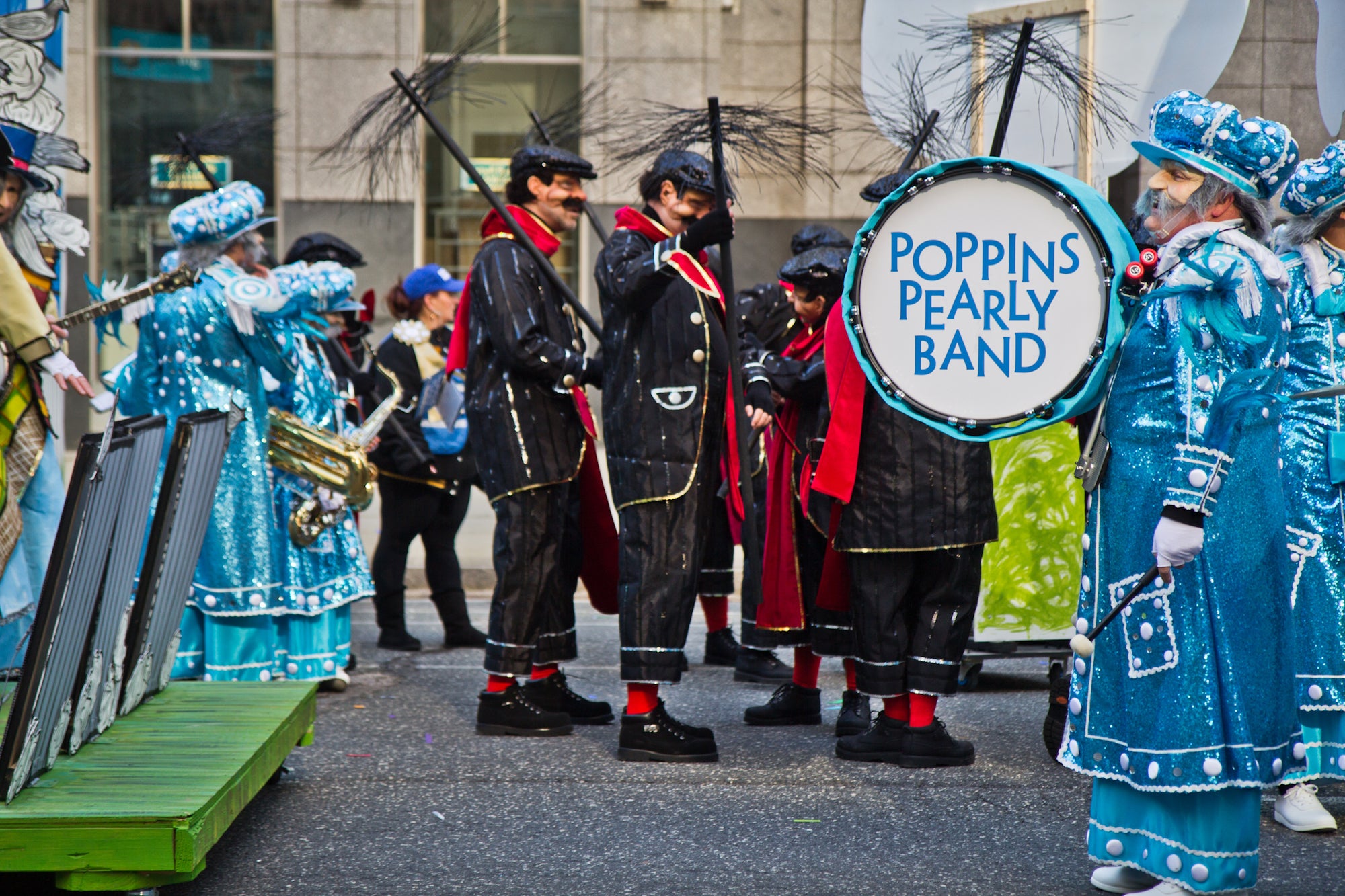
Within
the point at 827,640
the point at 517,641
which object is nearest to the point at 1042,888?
the point at 827,640

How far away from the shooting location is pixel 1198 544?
3166 millimetres

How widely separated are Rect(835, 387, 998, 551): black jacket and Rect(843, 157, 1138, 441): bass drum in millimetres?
1103

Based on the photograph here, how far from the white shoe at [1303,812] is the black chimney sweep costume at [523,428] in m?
2.35

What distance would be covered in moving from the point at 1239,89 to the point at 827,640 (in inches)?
89.2

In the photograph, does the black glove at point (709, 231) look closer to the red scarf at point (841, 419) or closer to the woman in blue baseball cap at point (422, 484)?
the red scarf at point (841, 419)

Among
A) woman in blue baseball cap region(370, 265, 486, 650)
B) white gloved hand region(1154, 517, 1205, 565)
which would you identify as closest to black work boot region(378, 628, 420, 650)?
woman in blue baseball cap region(370, 265, 486, 650)

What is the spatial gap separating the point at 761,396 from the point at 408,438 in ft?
7.11

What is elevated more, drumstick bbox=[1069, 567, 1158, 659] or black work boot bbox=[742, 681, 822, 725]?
drumstick bbox=[1069, 567, 1158, 659]

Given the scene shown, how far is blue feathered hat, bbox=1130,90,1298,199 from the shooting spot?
3344 mm

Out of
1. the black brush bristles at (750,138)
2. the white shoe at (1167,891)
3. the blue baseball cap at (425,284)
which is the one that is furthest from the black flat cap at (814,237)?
the white shoe at (1167,891)

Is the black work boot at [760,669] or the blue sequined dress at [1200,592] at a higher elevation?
the blue sequined dress at [1200,592]

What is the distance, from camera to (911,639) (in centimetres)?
495

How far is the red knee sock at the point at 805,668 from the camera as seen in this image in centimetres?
557

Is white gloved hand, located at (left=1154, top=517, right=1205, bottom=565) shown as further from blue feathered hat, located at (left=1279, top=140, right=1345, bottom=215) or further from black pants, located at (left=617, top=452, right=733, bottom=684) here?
black pants, located at (left=617, top=452, right=733, bottom=684)
